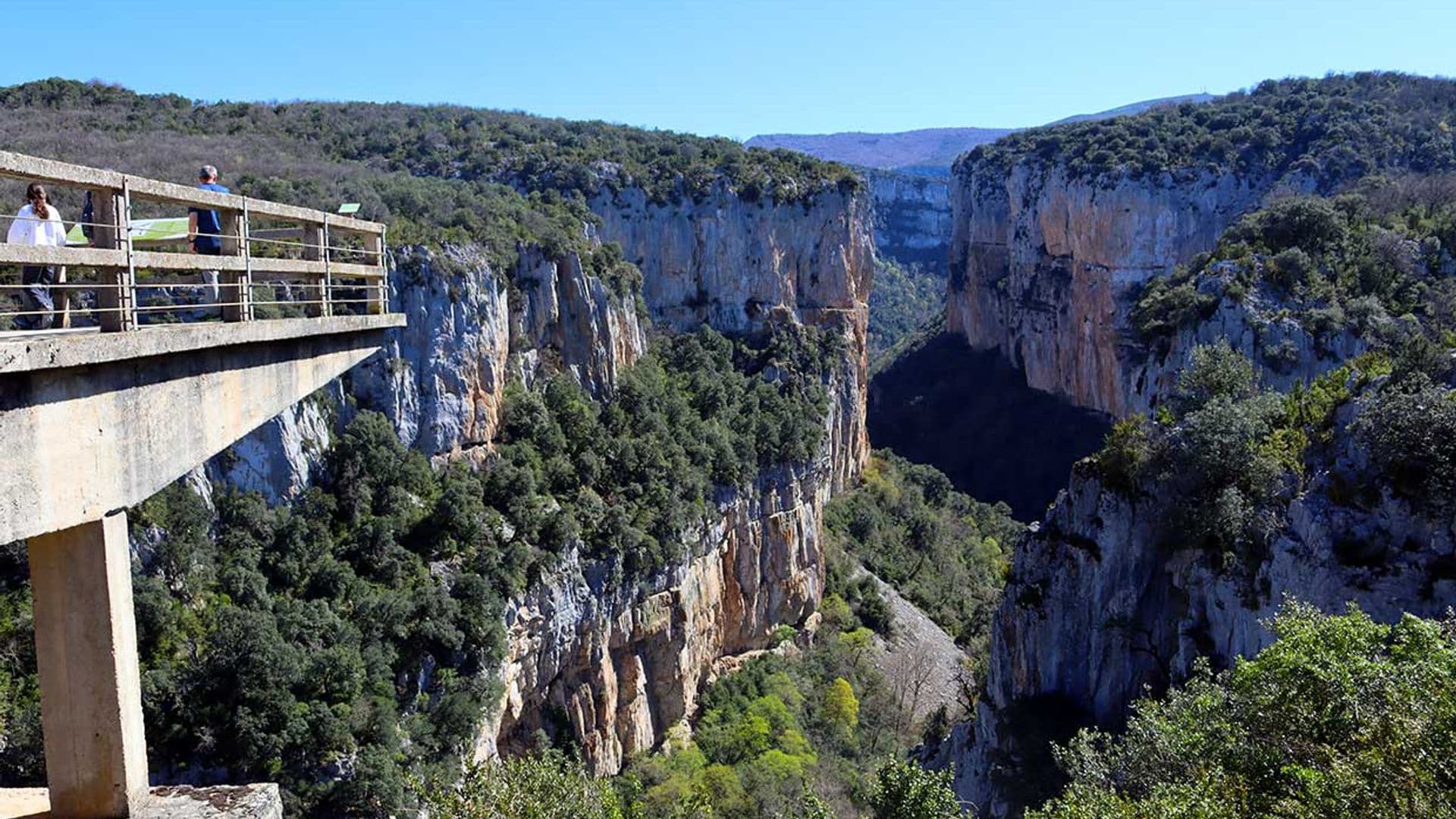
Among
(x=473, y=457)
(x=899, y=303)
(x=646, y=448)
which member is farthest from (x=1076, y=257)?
(x=473, y=457)

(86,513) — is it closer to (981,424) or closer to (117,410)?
(117,410)

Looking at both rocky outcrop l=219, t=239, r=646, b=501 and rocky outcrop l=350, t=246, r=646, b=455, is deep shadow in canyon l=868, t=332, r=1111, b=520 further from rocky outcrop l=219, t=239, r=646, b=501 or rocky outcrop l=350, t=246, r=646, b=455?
rocky outcrop l=219, t=239, r=646, b=501

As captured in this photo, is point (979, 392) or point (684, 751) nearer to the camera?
point (684, 751)

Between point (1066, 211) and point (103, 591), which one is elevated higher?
point (1066, 211)

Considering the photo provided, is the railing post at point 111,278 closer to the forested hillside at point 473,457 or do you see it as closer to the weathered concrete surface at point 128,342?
the weathered concrete surface at point 128,342

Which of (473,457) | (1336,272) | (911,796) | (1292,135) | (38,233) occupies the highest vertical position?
(1292,135)

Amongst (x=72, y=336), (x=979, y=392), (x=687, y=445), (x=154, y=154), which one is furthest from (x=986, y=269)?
(x=72, y=336)

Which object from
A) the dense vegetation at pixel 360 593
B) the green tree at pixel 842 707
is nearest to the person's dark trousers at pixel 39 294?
the dense vegetation at pixel 360 593

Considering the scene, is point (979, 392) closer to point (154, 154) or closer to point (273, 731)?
point (154, 154)
